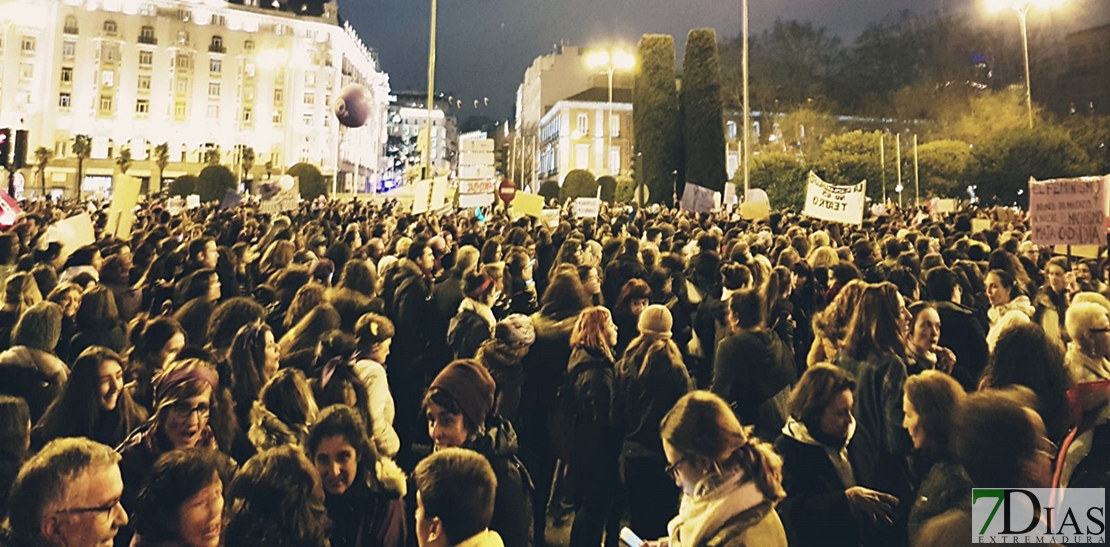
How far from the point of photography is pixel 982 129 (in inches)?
2055

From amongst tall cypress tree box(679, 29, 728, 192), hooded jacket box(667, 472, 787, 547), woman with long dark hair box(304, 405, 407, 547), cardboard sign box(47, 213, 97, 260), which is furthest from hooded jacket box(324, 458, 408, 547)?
tall cypress tree box(679, 29, 728, 192)

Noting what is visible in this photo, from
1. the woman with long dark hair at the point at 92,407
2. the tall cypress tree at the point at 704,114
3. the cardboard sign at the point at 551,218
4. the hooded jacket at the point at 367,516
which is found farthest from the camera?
the tall cypress tree at the point at 704,114

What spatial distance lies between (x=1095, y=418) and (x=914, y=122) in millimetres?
67201

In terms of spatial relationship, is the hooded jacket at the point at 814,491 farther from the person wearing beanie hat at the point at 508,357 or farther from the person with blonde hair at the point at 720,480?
the person wearing beanie hat at the point at 508,357

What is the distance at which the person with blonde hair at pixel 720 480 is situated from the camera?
2.51 m

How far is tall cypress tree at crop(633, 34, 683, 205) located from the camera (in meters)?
39.8

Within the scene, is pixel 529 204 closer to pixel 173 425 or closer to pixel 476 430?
pixel 476 430

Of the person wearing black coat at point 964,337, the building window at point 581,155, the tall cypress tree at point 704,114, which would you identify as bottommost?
the person wearing black coat at point 964,337

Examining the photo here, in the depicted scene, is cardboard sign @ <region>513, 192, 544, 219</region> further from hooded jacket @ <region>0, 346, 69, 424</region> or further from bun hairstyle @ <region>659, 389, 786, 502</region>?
bun hairstyle @ <region>659, 389, 786, 502</region>

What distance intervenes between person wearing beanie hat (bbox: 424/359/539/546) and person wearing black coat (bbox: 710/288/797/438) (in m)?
1.67

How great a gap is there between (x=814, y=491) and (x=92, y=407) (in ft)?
10.1

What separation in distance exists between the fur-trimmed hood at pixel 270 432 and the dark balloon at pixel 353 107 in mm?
18801

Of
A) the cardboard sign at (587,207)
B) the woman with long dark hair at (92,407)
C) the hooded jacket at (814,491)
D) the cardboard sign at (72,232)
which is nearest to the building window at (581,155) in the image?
the cardboard sign at (587,207)

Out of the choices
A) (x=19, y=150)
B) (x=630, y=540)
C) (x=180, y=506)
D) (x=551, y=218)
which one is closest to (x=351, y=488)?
(x=180, y=506)
